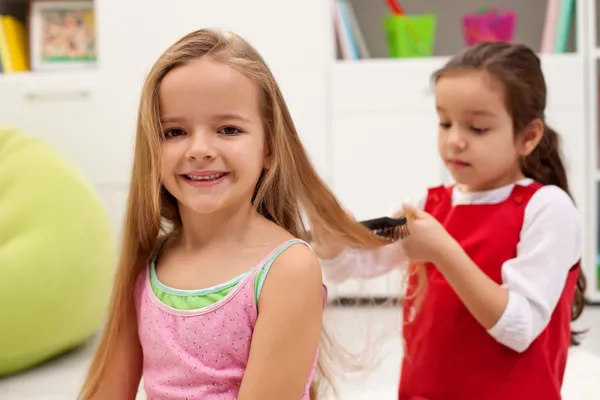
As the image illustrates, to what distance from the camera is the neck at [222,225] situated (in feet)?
3.03

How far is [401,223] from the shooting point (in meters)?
1.11

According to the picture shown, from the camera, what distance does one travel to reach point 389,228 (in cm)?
111

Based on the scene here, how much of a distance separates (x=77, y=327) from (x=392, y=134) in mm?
1220

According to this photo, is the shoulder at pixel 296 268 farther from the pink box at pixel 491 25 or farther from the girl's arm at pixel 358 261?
the pink box at pixel 491 25

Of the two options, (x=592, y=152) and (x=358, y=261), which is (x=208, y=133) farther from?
(x=592, y=152)

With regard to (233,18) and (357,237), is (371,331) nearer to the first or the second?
(357,237)

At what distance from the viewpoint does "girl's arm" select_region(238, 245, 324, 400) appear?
33.2 inches

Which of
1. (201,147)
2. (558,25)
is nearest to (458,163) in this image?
(201,147)

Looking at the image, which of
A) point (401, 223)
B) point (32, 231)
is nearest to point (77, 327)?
point (32, 231)

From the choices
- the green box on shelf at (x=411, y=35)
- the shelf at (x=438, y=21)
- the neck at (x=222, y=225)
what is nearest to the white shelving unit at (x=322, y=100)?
the green box on shelf at (x=411, y=35)

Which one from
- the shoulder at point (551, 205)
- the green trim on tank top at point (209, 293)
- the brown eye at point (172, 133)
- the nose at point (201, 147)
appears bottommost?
the green trim on tank top at point (209, 293)

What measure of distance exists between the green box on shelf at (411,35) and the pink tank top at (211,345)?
1.87 metres

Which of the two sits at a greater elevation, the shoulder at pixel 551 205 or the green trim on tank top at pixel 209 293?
the shoulder at pixel 551 205

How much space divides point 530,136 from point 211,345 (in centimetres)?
58
